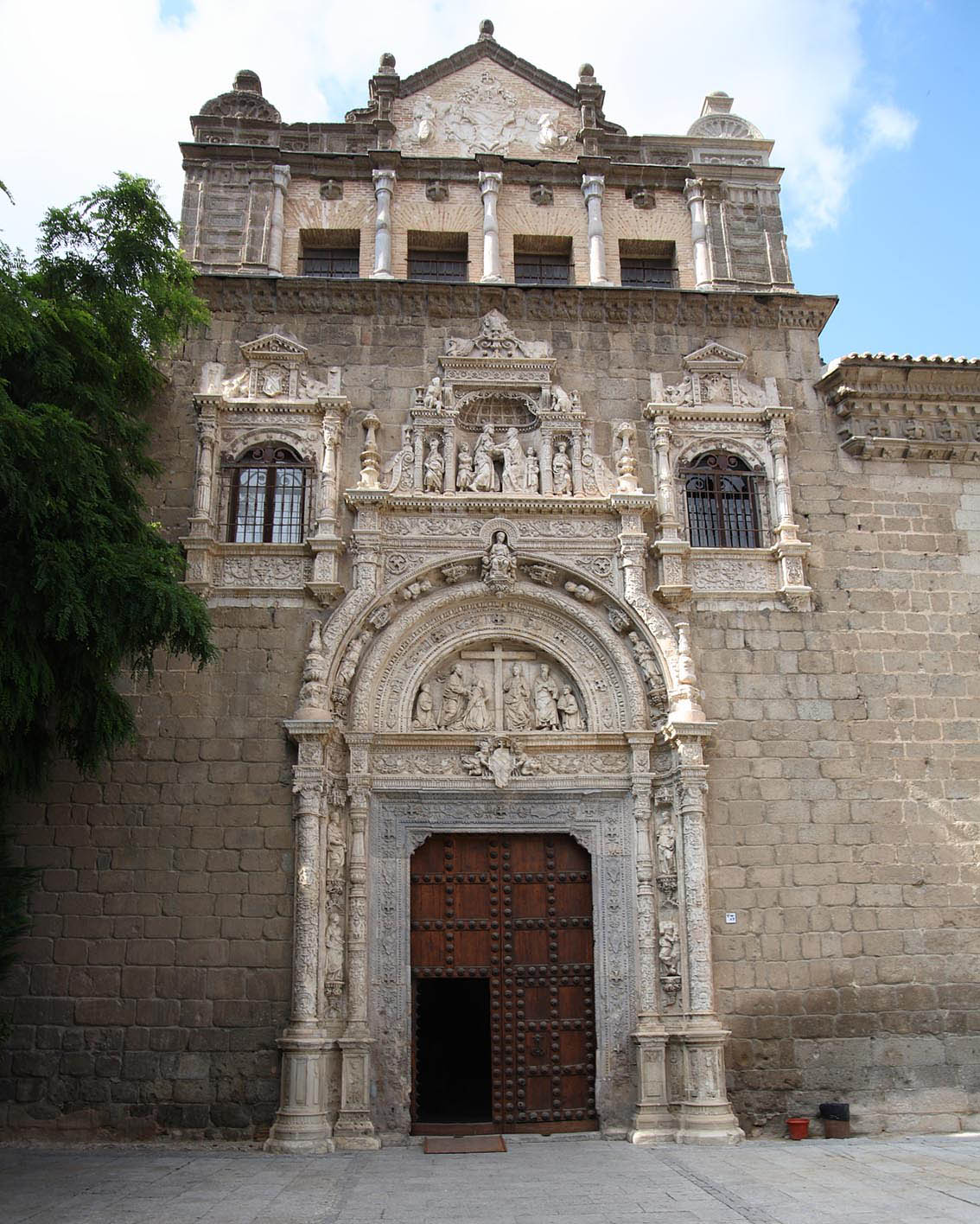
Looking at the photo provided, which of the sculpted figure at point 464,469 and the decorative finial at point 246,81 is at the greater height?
the decorative finial at point 246,81

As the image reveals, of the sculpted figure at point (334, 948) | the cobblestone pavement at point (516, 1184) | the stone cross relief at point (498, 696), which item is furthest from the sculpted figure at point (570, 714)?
the cobblestone pavement at point (516, 1184)

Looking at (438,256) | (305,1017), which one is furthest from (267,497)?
(305,1017)

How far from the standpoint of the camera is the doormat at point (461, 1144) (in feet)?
31.6

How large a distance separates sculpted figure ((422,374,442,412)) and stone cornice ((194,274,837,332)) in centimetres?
96

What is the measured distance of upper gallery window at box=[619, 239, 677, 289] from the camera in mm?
13570

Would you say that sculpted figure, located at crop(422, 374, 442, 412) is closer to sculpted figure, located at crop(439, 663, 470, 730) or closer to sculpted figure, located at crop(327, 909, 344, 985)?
sculpted figure, located at crop(439, 663, 470, 730)

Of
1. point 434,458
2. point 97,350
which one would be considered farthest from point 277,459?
point 97,350

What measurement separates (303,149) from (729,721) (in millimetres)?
9238

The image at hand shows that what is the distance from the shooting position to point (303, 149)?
1367cm

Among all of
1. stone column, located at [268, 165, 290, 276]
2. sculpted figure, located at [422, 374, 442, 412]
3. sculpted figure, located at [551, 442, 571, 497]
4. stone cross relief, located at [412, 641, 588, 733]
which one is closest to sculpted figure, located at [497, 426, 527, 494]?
sculpted figure, located at [551, 442, 571, 497]

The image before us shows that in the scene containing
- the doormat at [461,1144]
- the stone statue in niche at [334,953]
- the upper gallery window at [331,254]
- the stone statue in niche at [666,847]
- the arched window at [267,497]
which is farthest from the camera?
the upper gallery window at [331,254]

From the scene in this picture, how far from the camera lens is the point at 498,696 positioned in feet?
38.1

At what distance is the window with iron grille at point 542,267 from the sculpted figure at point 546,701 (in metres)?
5.25

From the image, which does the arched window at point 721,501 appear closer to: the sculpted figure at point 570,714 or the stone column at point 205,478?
the sculpted figure at point 570,714
